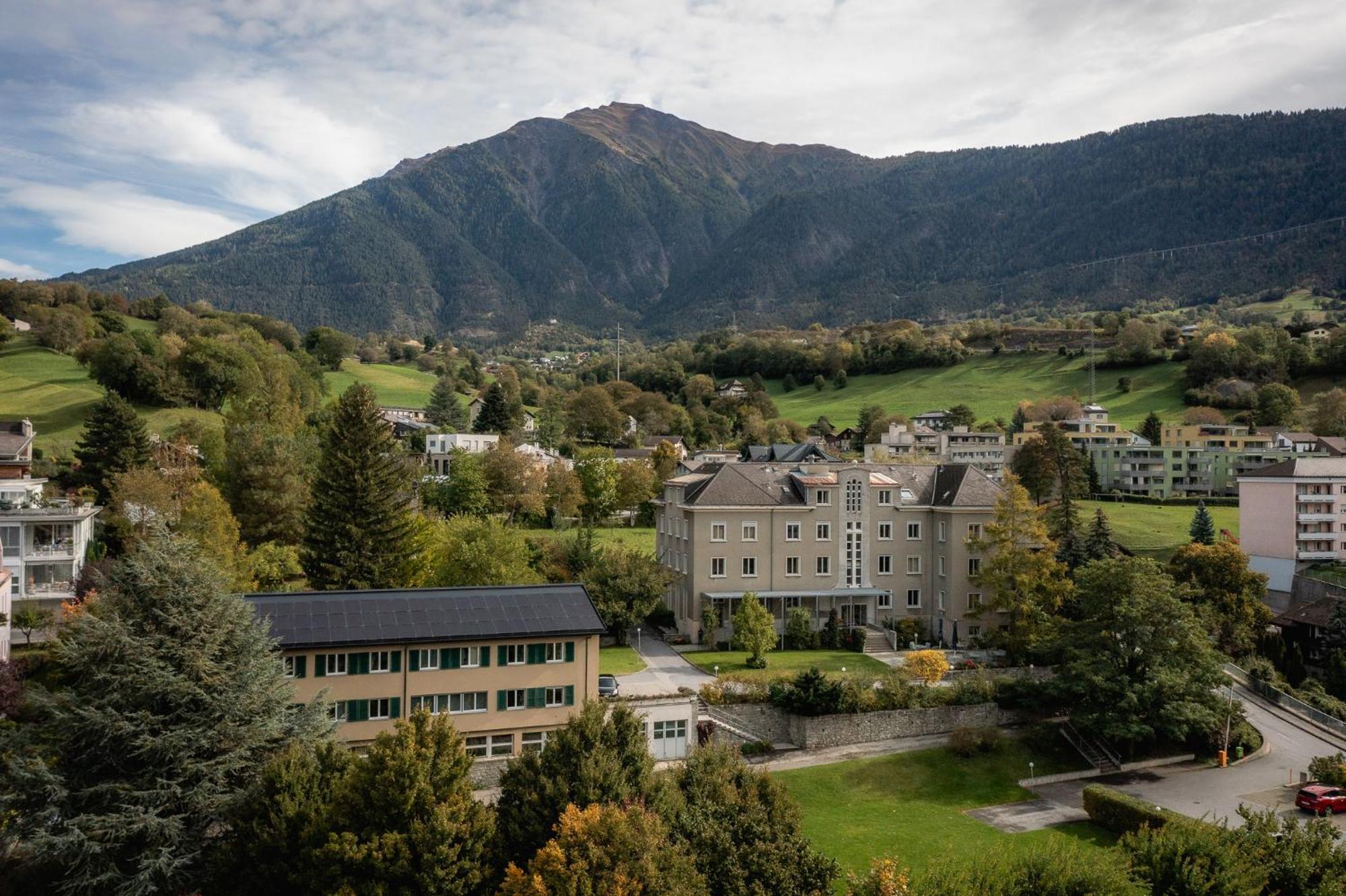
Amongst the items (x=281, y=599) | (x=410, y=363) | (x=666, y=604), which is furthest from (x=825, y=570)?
(x=410, y=363)

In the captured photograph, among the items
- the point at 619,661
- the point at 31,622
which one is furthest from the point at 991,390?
the point at 31,622

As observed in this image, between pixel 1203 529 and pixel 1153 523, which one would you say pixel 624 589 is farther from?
pixel 1153 523

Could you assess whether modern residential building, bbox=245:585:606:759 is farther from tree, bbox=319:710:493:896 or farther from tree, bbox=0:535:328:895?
tree, bbox=319:710:493:896

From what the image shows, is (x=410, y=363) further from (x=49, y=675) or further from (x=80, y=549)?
(x=49, y=675)

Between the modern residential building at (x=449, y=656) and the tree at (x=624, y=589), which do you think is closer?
the modern residential building at (x=449, y=656)

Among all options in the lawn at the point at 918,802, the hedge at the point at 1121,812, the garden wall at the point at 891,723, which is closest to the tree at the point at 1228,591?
the garden wall at the point at 891,723

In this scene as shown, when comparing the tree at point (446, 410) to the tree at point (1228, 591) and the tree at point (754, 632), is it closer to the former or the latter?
the tree at point (754, 632)

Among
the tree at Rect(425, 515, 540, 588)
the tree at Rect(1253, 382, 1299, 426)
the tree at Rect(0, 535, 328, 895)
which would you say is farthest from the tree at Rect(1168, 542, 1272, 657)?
the tree at Rect(1253, 382, 1299, 426)
